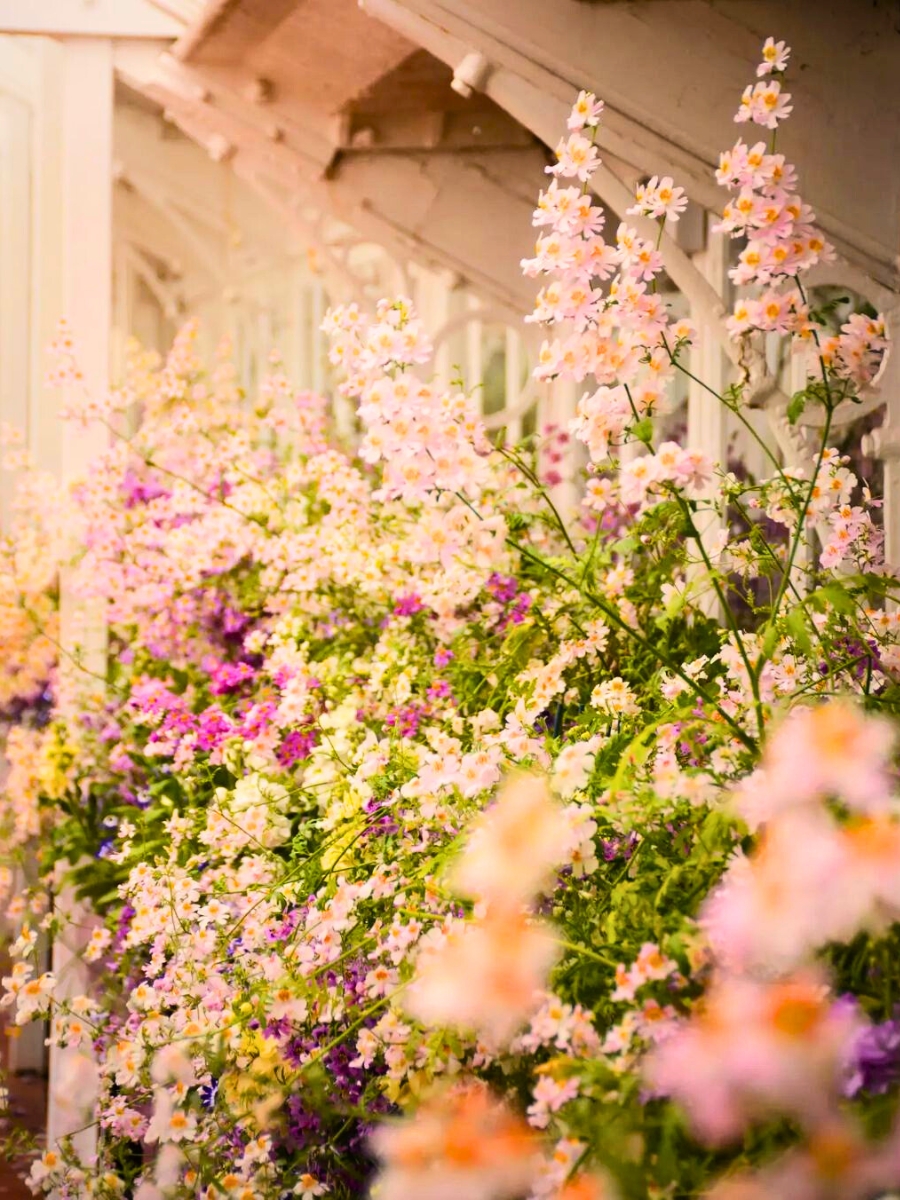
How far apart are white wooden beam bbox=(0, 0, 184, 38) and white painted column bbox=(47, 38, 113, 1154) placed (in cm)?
4

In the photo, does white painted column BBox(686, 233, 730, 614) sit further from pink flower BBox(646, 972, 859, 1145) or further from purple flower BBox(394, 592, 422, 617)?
pink flower BBox(646, 972, 859, 1145)

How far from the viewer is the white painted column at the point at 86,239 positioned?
3258mm

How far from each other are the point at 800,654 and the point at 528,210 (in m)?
1.74

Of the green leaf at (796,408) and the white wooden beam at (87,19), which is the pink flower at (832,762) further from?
the white wooden beam at (87,19)

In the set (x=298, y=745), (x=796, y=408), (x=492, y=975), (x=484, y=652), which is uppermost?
(x=484, y=652)

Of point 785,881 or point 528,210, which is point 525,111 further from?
point 785,881

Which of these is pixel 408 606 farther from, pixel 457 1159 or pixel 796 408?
pixel 457 1159

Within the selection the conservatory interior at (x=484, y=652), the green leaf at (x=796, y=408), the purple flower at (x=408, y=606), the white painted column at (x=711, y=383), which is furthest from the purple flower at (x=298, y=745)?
the green leaf at (x=796, y=408)

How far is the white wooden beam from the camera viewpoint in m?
3.18

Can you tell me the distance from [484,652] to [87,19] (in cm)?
181

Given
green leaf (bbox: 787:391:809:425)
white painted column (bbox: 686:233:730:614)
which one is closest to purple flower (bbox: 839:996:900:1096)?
green leaf (bbox: 787:391:809:425)

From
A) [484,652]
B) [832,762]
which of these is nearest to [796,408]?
[832,762]

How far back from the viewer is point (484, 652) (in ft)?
8.02

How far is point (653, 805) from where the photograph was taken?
127 cm
